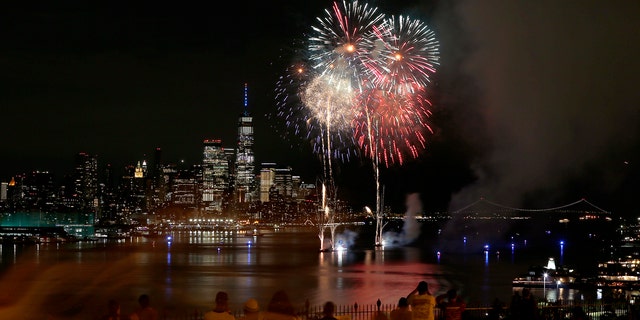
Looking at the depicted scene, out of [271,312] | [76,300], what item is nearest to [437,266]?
[76,300]

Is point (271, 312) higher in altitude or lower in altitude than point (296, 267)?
higher

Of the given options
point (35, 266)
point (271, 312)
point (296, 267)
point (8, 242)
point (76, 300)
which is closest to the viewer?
point (271, 312)

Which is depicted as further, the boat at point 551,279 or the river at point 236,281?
the boat at point 551,279

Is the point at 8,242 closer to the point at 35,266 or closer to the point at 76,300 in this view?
the point at 35,266

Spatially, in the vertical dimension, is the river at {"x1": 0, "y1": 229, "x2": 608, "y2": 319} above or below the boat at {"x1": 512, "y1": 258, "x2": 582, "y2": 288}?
below

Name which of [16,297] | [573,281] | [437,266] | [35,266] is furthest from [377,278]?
[35,266]

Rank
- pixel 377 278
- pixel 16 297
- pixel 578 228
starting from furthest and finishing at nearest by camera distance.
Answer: pixel 578 228 → pixel 377 278 → pixel 16 297

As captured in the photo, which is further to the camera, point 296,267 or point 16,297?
point 296,267

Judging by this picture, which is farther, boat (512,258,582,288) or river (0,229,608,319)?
boat (512,258,582,288)

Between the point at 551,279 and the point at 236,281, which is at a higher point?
the point at 551,279

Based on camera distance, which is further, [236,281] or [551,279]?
[236,281]

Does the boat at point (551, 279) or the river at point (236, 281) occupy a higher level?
the boat at point (551, 279)
